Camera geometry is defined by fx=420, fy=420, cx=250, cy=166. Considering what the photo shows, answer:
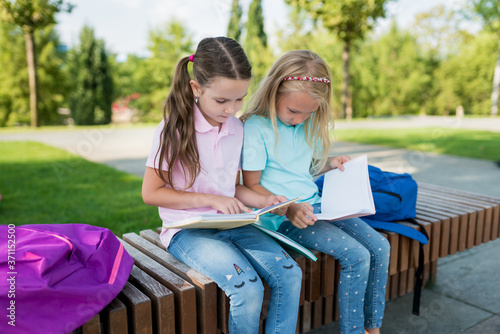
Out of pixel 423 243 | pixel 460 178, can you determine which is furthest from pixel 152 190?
pixel 460 178

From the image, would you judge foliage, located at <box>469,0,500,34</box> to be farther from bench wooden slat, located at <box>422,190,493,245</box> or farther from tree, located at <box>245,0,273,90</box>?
bench wooden slat, located at <box>422,190,493,245</box>

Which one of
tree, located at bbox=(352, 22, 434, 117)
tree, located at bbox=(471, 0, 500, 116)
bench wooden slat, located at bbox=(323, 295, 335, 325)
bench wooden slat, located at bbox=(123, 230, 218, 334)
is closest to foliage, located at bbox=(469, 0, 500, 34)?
tree, located at bbox=(471, 0, 500, 116)

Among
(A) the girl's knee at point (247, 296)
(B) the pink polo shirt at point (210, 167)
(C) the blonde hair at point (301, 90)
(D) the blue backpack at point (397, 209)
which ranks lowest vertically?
A: (A) the girl's knee at point (247, 296)

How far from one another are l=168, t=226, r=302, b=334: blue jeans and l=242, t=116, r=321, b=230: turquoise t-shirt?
14.6 inches

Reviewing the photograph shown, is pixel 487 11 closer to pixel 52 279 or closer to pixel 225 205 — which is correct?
pixel 225 205

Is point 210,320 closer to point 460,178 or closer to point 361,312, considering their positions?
point 361,312

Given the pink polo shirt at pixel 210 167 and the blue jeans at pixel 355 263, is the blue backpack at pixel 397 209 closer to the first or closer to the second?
the blue jeans at pixel 355 263

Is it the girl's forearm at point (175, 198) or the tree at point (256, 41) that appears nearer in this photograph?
the girl's forearm at point (175, 198)

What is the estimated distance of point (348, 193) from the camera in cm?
211

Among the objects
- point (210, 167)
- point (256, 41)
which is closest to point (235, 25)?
point (256, 41)

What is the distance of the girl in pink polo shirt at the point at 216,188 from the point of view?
1.57m

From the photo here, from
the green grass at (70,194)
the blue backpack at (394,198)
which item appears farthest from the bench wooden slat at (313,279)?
the green grass at (70,194)

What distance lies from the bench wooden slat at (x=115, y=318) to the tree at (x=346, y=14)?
58.5ft

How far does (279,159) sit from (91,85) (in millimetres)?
25293
